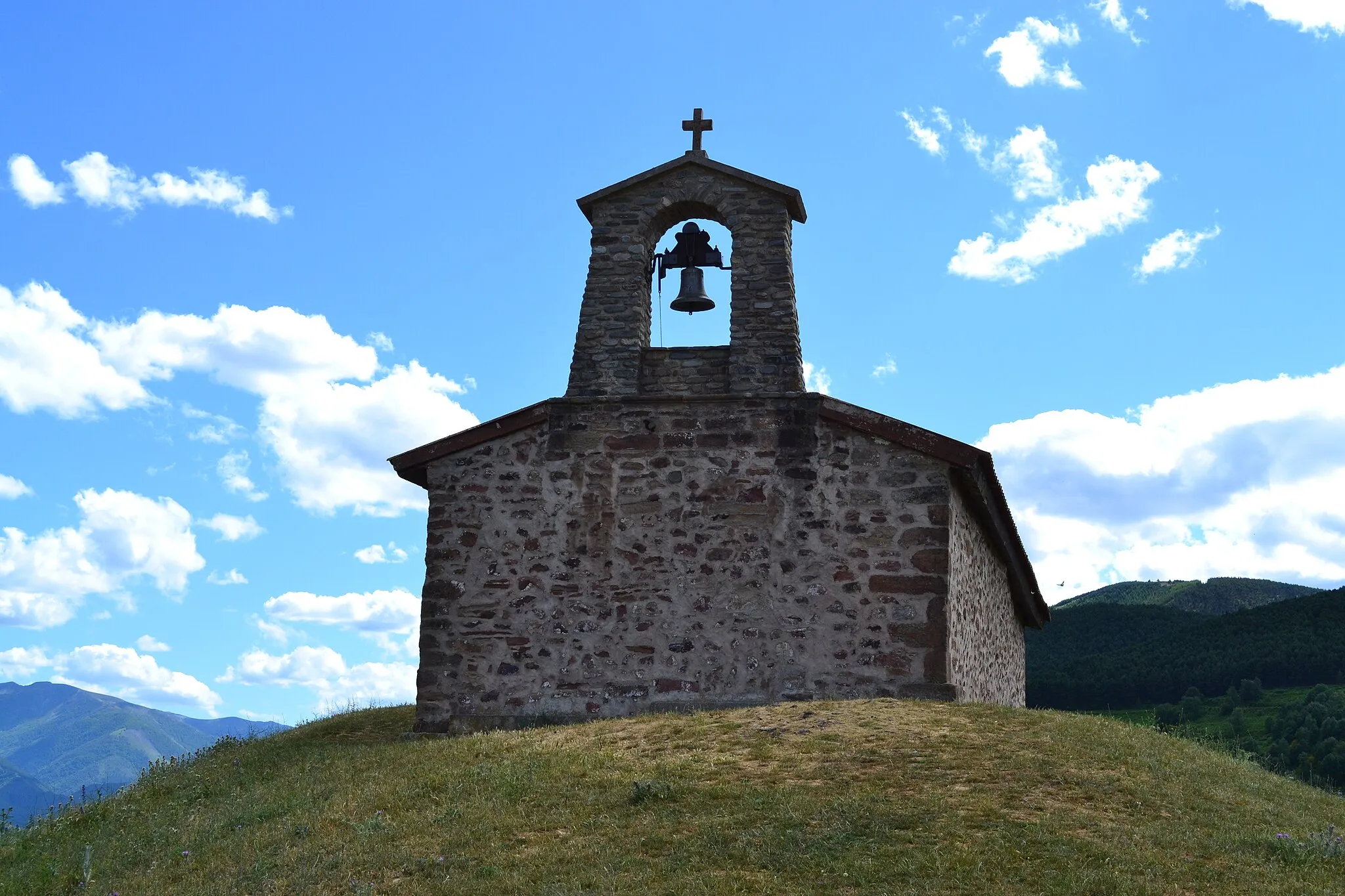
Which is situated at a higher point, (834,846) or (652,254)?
(652,254)

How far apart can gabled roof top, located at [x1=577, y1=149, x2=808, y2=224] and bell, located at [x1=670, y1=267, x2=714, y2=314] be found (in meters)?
1.24

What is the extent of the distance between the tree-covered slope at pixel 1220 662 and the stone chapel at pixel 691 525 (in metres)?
26.9

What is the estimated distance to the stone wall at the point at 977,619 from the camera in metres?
14.8

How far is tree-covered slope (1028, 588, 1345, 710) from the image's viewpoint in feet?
130

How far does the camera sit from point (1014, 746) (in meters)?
11.0

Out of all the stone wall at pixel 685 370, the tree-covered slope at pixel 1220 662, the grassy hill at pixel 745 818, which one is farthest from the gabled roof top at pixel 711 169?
the tree-covered slope at pixel 1220 662

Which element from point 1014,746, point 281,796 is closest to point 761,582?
point 1014,746

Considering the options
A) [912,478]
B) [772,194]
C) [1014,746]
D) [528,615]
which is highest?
[772,194]

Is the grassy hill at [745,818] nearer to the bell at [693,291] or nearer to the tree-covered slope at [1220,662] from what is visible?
the bell at [693,291]

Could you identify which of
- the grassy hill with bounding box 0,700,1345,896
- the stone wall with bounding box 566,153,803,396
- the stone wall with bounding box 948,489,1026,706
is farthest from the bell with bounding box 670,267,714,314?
the grassy hill with bounding box 0,700,1345,896

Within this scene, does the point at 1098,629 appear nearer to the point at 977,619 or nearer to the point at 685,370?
the point at 977,619

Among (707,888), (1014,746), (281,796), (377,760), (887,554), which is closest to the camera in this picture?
(707,888)

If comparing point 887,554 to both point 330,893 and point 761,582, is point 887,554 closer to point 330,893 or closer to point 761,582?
point 761,582

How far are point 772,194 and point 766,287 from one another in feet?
3.98
